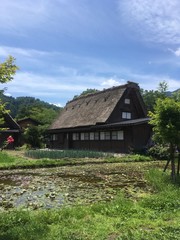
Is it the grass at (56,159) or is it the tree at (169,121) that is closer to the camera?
the tree at (169,121)

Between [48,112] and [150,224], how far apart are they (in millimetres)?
57473

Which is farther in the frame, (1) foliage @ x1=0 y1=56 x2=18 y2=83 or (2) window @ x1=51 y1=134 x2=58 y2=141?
(2) window @ x1=51 y1=134 x2=58 y2=141

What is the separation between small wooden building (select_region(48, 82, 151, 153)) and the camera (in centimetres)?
2514

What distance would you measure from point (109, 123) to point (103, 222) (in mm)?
22612

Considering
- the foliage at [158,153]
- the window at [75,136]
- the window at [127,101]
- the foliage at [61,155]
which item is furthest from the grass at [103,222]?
the window at [75,136]

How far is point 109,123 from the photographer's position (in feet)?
91.0

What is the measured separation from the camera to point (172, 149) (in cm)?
1045

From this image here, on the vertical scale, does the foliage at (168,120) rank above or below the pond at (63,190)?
above

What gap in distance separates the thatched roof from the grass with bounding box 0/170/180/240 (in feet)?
70.0

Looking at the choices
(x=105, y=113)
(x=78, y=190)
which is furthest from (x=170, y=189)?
(x=105, y=113)

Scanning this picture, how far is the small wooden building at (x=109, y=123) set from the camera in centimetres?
2514

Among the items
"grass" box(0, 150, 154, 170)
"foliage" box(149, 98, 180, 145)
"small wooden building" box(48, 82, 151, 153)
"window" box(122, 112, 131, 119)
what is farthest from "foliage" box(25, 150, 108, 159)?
"foliage" box(149, 98, 180, 145)

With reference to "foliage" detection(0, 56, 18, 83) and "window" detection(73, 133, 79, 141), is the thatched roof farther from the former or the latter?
"foliage" detection(0, 56, 18, 83)

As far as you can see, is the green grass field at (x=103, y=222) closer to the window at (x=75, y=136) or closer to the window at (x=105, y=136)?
the window at (x=105, y=136)
